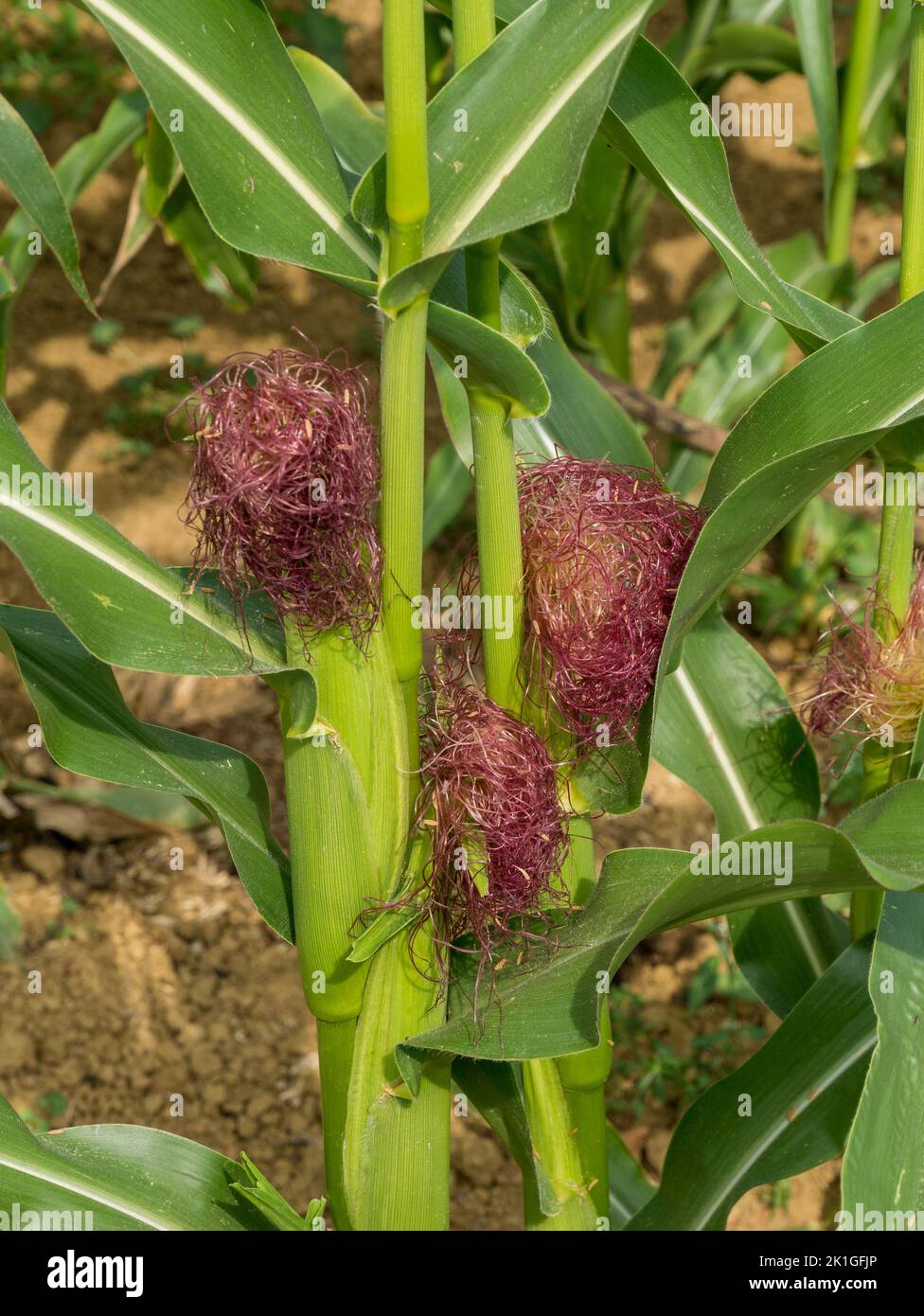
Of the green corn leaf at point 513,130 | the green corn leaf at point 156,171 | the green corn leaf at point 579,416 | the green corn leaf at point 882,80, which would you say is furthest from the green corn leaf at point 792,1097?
the green corn leaf at point 882,80

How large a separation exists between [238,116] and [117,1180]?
1.05m

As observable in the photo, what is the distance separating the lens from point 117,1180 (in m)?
1.37

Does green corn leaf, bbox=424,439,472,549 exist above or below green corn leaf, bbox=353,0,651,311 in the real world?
above

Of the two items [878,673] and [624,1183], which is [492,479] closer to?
[878,673]

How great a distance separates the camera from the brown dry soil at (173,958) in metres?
2.28

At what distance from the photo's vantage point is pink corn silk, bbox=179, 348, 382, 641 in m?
1.06

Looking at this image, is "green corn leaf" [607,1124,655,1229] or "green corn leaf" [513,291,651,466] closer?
"green corn leaf" [513,291,651,466]

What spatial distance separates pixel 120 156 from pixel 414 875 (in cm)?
314

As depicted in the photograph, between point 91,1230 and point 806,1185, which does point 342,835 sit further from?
point 806,1185

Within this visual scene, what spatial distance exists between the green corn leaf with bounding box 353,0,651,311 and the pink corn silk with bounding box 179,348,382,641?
104 mm

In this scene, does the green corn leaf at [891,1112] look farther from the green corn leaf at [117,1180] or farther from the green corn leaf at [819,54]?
the green corn leaf at [819,54]

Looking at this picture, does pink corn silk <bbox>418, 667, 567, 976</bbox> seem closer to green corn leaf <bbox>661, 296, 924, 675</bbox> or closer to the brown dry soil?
green corn leaf <bbox>661, 296, 924, 675</bbox>

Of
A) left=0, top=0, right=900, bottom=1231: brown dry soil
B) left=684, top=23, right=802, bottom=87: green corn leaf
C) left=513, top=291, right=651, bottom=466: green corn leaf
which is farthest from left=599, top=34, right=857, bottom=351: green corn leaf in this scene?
left=684, top=23, right=802, bottom=87: green corn leaf

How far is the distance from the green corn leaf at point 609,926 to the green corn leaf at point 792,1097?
306 mm
